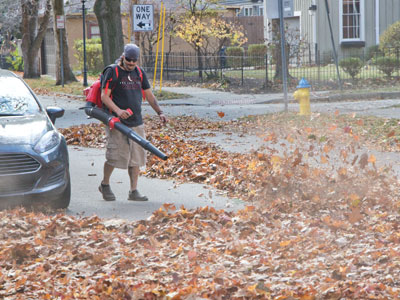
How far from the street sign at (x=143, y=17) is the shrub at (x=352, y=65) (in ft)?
23.2

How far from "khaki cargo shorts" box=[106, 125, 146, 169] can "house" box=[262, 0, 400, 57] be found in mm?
26305

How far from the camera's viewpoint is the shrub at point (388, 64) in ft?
83.1

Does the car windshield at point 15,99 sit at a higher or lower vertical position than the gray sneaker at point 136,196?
higher

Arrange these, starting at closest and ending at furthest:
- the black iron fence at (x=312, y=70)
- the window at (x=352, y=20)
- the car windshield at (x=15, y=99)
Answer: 1. the car windshield at (x=15, y=99)
2. the black iron fence at (x=312, y=70)
3. the window at (x=352, y=20)

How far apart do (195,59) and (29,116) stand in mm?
24667

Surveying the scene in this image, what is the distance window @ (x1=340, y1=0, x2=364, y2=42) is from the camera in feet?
112

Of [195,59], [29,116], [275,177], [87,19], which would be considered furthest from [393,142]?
[87,19]

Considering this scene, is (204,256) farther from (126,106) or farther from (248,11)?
(248,11)

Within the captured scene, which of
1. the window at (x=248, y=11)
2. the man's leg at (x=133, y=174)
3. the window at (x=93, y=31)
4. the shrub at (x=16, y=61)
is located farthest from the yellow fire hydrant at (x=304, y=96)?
the window at (x=248, y=11)

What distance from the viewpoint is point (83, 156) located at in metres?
12.1

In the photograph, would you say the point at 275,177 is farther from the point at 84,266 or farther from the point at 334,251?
the point at 84,266

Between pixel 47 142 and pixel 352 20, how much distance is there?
2848cm

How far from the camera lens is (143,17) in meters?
21.5

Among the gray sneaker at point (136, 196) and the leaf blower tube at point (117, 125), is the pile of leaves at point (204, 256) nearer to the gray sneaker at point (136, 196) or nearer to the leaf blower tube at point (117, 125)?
the leaf blower tube at point (117, 125)
